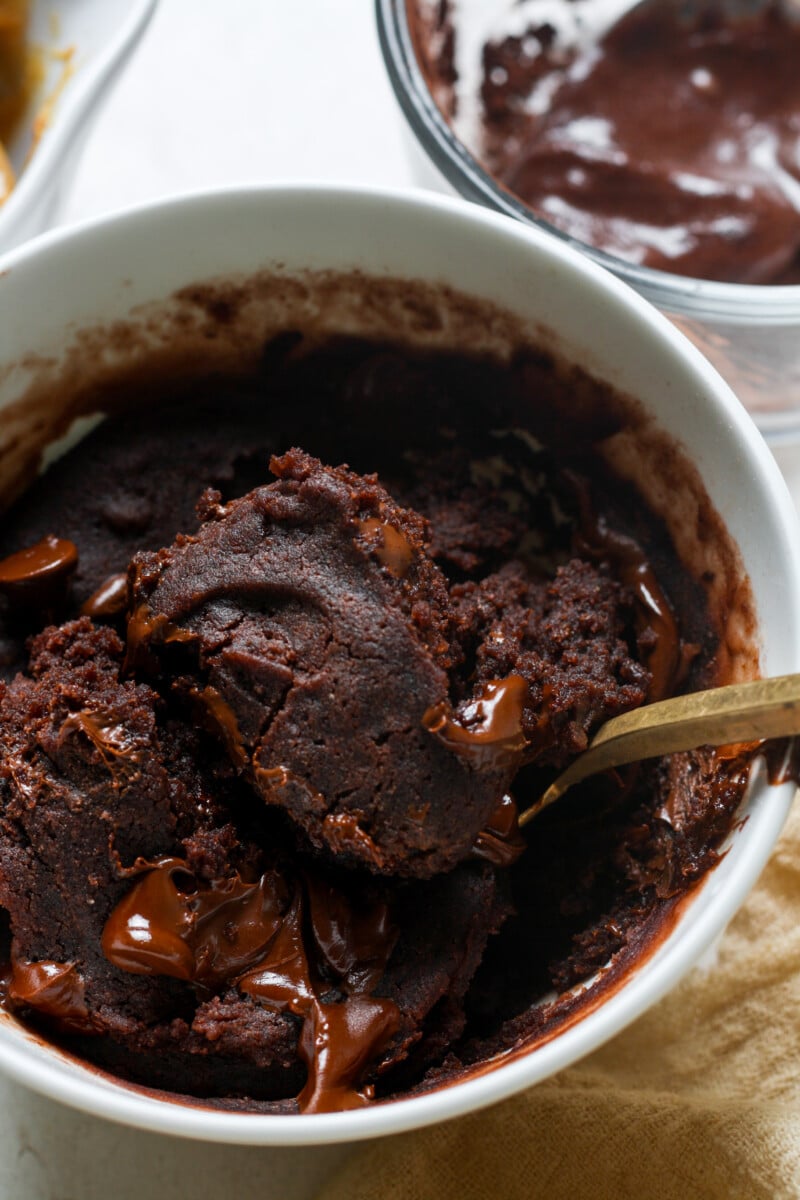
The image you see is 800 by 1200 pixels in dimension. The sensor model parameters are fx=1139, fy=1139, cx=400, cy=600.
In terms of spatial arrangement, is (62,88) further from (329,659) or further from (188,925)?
(188,925)

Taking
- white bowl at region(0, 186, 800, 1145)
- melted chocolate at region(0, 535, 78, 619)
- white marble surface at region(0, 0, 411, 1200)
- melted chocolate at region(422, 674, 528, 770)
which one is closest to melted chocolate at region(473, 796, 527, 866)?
melted chocolate at region(422, 674, 528, 770)

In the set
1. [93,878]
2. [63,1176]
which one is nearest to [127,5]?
[93,878]

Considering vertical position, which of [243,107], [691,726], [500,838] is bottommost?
[500,838]

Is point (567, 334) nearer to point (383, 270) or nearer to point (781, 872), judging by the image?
point (383, 270)

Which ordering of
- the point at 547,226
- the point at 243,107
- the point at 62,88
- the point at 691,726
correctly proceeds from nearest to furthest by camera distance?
the point at 691,726 < the point at 547,226 < the point at 62,88 < the point at 243,107

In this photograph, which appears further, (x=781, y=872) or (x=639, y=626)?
(x=781, y=872)

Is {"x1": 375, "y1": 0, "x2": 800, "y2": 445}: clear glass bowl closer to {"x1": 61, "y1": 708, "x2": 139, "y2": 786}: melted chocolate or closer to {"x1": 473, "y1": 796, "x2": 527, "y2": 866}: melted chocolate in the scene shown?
{"x1": 473, "y1": 796, "x2": 527, "y2": 866}: melted chocolate

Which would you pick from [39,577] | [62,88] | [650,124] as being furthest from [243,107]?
[39,577]
